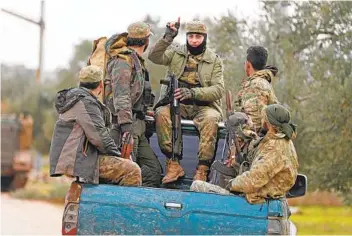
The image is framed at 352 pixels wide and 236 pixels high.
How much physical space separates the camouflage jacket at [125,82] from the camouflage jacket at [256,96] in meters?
1.00

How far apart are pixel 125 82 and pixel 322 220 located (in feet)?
62.0

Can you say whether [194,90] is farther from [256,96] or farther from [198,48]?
[256,96]

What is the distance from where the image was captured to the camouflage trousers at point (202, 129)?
1016 centimetres

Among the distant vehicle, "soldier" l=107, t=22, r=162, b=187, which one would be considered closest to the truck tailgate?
"soldier" l=107, t=22, r=162, b=187

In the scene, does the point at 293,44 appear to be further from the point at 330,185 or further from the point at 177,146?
the point at 177,146

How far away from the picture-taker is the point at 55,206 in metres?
27.5

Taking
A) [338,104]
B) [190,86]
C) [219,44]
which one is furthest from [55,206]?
[190,86]

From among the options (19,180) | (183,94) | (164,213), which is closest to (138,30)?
(183,94)

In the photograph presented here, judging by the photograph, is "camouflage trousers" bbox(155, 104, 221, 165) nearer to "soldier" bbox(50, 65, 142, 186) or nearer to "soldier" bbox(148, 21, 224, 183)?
"soldier" bbox(148, 21, 224, 183)

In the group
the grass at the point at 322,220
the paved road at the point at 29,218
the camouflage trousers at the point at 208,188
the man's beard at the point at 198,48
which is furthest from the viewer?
the grass at the point at 322,220

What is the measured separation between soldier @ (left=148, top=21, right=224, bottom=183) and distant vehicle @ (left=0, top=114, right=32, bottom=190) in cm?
2382

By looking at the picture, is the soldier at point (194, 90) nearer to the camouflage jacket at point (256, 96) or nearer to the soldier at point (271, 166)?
the camouflage jacket at point (256, 96)

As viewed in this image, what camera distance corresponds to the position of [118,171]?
8.94m

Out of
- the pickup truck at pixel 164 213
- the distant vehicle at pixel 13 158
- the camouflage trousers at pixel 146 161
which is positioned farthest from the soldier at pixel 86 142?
the distant vehicle at pixel 13 158
